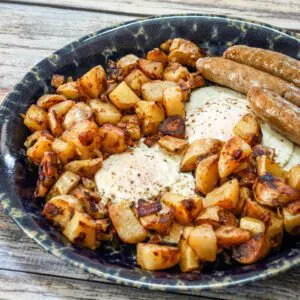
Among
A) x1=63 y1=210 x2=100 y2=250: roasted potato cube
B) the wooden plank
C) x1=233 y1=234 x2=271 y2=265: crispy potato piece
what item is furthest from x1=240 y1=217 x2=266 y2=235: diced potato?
the wooden plank

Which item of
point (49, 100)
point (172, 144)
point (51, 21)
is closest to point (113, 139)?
point (172, 144)

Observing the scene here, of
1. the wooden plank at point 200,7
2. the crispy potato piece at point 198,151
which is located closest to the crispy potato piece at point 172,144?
A: the crispy potato piece at point 198,151

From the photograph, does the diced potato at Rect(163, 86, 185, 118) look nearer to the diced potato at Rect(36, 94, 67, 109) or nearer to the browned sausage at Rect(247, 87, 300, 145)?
the browned sausage at Rect(247, 87, 300, 145)

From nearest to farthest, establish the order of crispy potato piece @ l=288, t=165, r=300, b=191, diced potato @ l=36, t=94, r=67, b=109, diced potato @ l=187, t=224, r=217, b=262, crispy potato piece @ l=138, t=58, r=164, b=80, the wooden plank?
diced potato @ l=187, t=224, r=217, b=262 → crispy potato piece @ l=288, t=165, r=300, b=191 → diced potato @ l=36, t=94, r=67, b=109 → crispy potato piece @ l=138, t=58, r=164, b=80 → the wooden plank

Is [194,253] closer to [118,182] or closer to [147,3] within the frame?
[118,182]

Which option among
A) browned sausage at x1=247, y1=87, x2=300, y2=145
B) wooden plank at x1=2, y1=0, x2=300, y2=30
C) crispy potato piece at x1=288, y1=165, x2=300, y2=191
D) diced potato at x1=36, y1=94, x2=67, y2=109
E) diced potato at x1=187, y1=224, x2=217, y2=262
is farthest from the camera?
wooden plank at x1=2, y1=0, x2=300, y2=30
